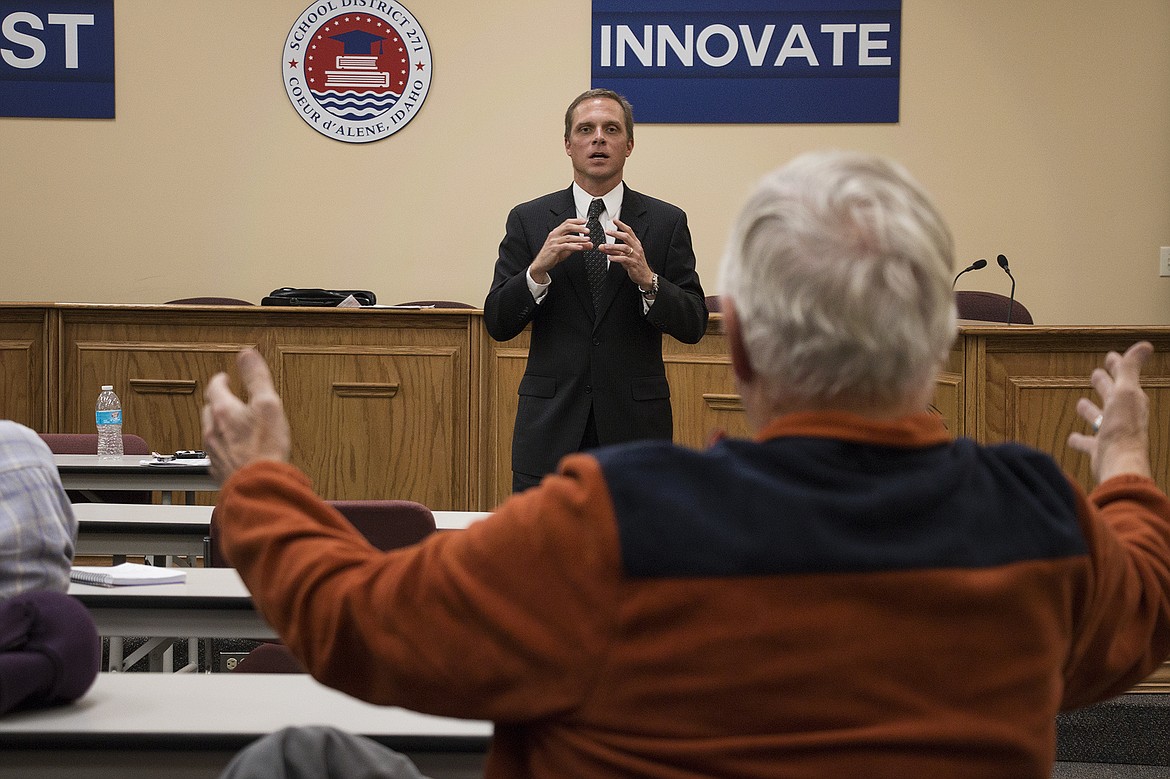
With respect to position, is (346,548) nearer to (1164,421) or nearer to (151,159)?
(1164,421)

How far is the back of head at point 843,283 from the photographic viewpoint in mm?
865

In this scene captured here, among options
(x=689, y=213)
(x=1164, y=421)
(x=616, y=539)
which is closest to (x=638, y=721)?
(x=616, y=539)

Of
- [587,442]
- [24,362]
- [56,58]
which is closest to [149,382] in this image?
[24,362]

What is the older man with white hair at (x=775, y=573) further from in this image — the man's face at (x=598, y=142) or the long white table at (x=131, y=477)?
the long white table at (x=131, y=477)

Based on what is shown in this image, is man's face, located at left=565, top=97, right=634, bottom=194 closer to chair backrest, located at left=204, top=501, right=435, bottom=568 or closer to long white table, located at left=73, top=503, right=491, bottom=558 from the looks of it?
long white table, located at left=73, top=503, right=491, bottom=558

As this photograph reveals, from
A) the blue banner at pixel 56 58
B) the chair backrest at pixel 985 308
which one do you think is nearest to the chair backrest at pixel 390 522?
the chair backrest at pixel 985 308

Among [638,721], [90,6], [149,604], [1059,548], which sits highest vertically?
[90,6]

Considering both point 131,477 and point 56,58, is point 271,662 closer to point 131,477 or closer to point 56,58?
point 131,477

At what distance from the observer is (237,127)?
7.23 metres

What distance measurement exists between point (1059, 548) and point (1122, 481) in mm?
270

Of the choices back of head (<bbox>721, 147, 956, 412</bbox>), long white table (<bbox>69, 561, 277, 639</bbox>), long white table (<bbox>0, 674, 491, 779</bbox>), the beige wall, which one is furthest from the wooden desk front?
back of head (<bbox>721, 147, 956, 412</bbox>)

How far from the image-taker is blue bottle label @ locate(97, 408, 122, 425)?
444 cm

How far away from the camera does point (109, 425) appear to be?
457 cm

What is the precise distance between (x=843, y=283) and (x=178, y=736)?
93cm
